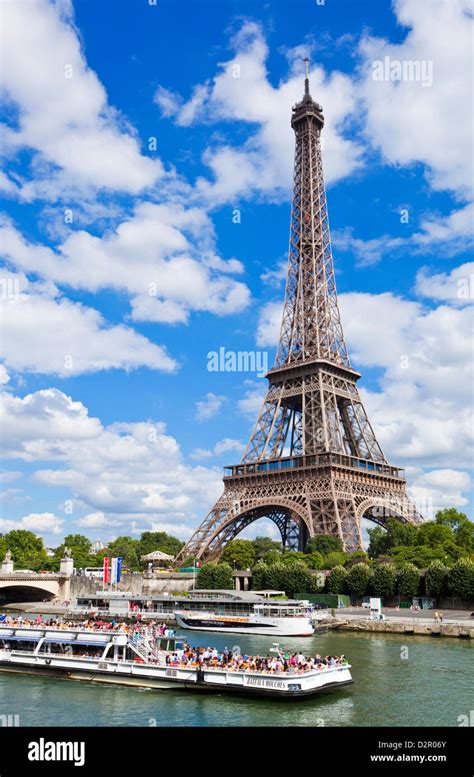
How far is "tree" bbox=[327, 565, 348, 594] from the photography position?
232ft

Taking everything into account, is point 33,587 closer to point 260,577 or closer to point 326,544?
point 260,577

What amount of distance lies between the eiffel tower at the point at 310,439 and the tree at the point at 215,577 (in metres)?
4.29

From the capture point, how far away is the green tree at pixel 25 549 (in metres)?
117

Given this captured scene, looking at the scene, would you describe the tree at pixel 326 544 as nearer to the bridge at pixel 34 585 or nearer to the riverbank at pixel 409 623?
Answer: the riverbank at pixel 409 623

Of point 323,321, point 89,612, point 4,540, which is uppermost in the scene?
point 323,321

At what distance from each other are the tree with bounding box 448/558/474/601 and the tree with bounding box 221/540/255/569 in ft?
116

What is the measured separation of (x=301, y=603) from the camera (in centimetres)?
6344

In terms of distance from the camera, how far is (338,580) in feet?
233

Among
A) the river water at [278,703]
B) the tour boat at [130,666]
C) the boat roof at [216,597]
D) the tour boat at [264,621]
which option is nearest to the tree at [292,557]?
the boat roof at [216,597]

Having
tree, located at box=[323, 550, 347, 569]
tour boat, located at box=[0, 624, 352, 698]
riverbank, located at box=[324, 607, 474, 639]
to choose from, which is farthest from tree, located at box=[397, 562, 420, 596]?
tour boat, located at box=[0, 624, 352, 698]

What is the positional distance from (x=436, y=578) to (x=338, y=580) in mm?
10511
